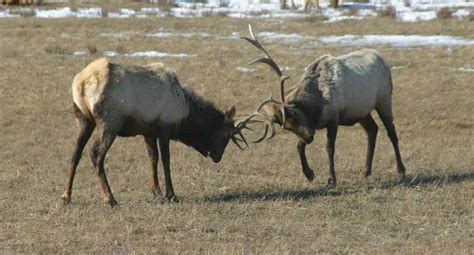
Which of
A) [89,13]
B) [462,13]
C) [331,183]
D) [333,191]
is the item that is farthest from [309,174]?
[89,13]

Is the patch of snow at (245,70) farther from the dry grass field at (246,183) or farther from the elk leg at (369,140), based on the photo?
the elk leg at (369,140)

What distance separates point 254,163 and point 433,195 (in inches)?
117

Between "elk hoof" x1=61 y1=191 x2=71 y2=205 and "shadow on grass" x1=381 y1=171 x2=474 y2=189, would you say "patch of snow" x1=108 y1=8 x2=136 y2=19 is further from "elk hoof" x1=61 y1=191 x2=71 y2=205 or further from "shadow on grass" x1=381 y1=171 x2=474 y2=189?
"elk hoof" x1=61 y1=191 x2=71 y2=205

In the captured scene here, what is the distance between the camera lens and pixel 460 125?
49.8ft

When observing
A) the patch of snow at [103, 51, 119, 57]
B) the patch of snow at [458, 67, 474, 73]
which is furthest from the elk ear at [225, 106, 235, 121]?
the patch of snow at [103, 51, 119, 57]

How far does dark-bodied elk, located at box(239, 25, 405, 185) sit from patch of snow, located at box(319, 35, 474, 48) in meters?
13.4

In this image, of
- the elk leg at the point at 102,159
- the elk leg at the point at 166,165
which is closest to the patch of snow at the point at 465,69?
the elk leg at the point at 166,165

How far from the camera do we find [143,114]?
999cm

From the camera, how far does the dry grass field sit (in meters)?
8.22

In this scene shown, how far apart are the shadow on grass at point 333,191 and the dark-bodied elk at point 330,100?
0.34 m

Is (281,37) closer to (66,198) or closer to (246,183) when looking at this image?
(246,183)

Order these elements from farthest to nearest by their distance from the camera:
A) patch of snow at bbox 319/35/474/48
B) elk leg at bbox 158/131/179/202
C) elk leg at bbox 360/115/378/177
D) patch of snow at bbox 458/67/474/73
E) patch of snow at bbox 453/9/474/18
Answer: patch of snow at bbox 453/9/474/18 < patch of snow at bbox 319/35/474/48 < patch of snow at bbox 458/67/474/73 < elk leg at bbox 360/115/378/177 < elk leg at bbox 158/131/179/202

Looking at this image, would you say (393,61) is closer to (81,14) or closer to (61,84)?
(61,84)

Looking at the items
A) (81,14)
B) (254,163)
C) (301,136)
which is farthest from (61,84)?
(81,14)
